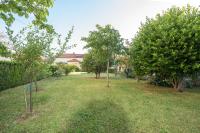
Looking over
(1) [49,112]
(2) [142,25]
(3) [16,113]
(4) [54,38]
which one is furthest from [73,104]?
(2) [142,25]

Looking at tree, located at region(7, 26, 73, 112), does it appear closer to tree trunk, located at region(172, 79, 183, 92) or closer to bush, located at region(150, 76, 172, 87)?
tree trunk, located at region(172, 79, 183, 92)

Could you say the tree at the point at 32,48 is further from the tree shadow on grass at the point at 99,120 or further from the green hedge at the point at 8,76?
the green hedge at the point at 8,76

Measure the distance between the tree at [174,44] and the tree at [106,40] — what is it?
3510mm

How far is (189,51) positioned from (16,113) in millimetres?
9899

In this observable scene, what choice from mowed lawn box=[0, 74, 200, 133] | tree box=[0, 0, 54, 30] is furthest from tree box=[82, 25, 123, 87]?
tree box=[0, 0, 54, 30]

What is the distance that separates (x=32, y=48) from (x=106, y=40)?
9.68 metres

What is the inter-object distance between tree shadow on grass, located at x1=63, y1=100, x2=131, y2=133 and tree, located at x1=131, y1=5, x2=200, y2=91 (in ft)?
17.5

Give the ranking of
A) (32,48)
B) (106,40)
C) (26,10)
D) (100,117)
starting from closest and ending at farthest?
(26,10) → (100,117) → (32,48) → (106,40)

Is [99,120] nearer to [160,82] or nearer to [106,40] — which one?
[106,40]

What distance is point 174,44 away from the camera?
485 inches

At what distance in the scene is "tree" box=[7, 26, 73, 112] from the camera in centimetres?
805

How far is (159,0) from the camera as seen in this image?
14656 millimetres

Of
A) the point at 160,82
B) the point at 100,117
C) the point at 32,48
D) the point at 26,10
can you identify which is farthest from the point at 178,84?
the point at 26,10

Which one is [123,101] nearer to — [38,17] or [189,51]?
[189,51]
